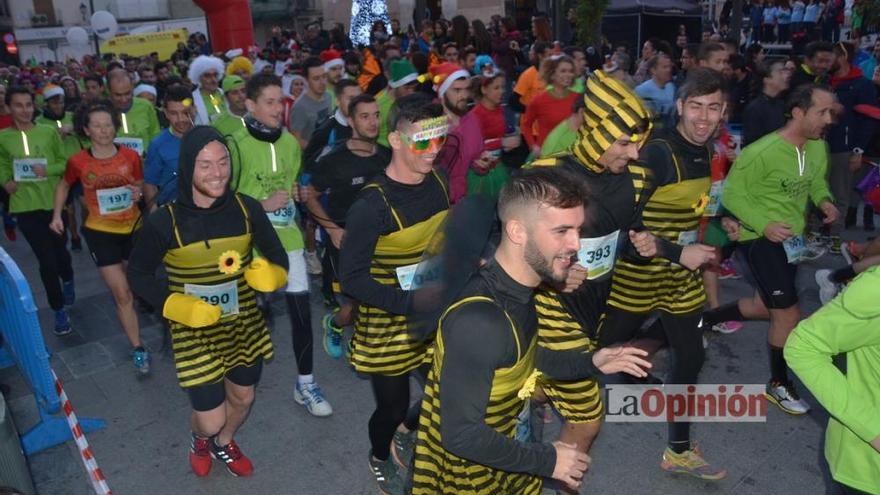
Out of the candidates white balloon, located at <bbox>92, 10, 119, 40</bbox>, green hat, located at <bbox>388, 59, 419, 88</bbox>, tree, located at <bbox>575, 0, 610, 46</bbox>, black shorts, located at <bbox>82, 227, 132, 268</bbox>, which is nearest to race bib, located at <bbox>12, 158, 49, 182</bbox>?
black shorts, located at <bbox>82, 227, 132, 268</bbox>

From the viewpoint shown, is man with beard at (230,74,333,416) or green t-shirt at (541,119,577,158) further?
green t-shirt at (541,119,577,158)

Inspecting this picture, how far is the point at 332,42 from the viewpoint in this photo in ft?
58.7

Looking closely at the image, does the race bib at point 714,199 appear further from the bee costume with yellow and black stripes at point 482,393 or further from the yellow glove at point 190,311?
the yellow glove at point 190,311

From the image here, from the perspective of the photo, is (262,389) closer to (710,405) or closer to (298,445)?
(298,445)

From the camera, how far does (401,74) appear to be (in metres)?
7.30

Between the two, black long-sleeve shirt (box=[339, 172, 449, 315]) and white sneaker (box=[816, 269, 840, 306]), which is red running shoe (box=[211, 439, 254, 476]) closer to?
black long-sleeve shirt (box=[339, 172, 449, 315])

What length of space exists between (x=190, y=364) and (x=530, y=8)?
1062 inches

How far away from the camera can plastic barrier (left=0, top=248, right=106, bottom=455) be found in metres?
3.93

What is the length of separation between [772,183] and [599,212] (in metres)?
1.61

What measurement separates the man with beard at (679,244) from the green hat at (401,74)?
3.71 metres

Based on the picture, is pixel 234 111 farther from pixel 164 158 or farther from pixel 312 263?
pixel 312 263

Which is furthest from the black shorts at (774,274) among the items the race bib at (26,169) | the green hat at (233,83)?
the race bib at (26,169)

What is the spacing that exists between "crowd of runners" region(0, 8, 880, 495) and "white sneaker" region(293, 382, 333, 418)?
0.07ft

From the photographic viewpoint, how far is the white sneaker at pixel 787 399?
457cm
